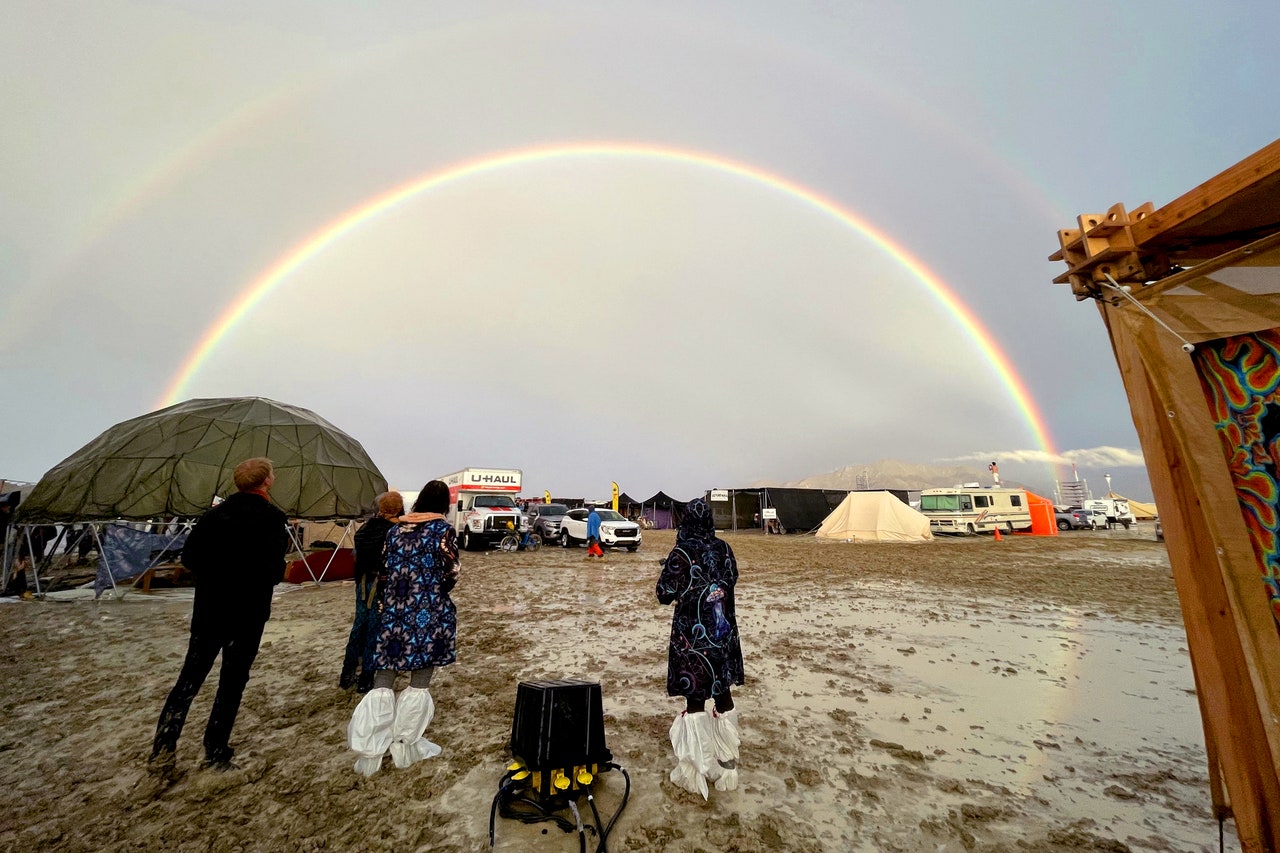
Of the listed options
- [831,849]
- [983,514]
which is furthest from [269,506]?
[983,514]

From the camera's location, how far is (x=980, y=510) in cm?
2878

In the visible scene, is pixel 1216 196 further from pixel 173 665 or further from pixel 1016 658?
pixel 173 665

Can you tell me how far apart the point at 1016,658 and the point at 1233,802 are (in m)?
5.37

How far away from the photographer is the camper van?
28.7 metres

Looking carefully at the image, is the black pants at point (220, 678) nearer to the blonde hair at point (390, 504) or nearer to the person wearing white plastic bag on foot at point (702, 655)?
the blonde hair at point (390, 504)

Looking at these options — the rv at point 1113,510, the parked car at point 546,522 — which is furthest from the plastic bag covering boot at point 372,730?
the rv at point 1113,510

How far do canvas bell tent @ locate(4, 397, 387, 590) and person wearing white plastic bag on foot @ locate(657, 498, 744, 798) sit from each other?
40.7ft

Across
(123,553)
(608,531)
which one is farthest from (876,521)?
(123,553)

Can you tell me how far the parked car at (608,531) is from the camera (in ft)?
67.2

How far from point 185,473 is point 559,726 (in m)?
14.0

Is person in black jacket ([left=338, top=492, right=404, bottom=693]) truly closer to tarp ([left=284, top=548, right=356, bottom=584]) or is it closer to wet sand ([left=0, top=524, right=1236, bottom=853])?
wet sand ([left=0, top=524, right=1236, bottom=853])

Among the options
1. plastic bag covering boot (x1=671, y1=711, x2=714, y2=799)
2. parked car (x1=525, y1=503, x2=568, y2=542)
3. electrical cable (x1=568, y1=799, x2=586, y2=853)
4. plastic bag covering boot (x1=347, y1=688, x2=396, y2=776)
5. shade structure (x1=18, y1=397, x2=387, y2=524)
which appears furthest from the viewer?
parked car (x1=525, y1=503, x2=568, y2=542)

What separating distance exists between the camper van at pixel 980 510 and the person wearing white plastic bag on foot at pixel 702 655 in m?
31.2

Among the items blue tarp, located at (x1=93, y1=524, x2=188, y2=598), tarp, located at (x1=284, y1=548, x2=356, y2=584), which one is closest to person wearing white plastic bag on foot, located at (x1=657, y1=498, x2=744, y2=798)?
tarp, located at (x1=284, y1=548, x2=356, y2=584)
